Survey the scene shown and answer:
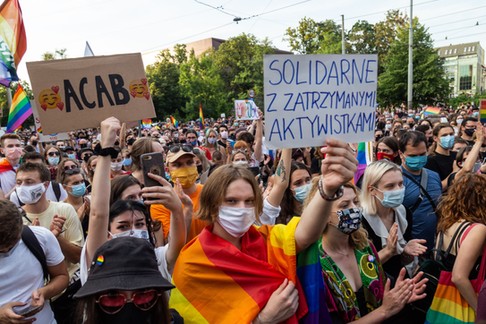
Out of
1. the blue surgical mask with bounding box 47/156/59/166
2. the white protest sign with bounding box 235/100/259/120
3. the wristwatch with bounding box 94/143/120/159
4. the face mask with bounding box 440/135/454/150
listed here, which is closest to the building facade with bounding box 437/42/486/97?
the white protest sign with bounding box 235/100/259/120

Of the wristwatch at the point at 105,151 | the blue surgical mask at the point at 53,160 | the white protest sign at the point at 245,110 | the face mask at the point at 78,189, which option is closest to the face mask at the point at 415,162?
the wristwatch at the point at 105,151

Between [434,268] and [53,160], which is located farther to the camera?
[53,160]

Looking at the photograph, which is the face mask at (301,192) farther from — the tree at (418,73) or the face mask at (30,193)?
the tree at (418,73)

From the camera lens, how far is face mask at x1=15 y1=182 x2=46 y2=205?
3.61 m

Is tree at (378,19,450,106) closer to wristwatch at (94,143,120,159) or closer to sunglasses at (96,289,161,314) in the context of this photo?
wristwatch at (94,143,120,159)

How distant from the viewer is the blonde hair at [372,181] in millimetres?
3441

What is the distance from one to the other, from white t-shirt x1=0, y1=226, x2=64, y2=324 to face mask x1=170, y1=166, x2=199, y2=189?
Result: 1071 mm

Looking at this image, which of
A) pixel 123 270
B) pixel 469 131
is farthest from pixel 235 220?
Answer: pixel 469 131

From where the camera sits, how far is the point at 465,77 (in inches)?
4181

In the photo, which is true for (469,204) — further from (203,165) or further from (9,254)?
(203,165)

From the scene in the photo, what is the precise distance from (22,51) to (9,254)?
26.4ft

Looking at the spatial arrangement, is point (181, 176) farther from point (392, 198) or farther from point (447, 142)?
point (447, 142)

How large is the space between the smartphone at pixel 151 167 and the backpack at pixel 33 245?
0.94 meters

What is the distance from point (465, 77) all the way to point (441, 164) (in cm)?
11761
